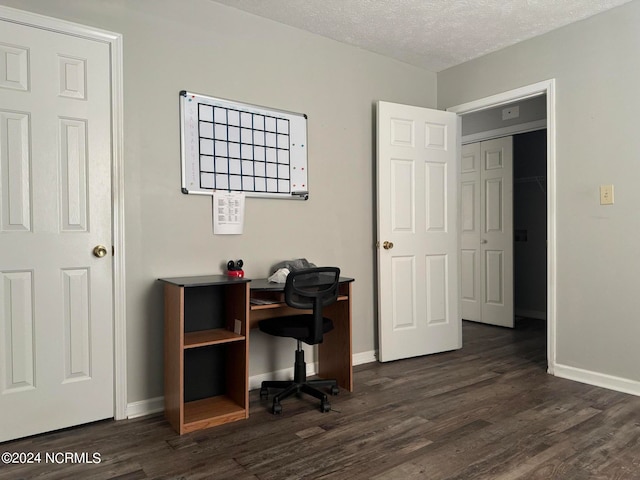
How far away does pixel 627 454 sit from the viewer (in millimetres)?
2152

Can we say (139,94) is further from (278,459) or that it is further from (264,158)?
(278,459)

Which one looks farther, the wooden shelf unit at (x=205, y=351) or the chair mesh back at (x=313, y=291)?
the chair mesh back at (x=313, y=291)

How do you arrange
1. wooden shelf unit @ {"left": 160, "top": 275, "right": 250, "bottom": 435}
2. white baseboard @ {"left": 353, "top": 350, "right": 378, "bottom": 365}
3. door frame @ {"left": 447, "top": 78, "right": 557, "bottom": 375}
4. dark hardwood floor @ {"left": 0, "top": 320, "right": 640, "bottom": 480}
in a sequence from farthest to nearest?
white baseboard @ {"left": 353, "top": 350, "right": 378, "bottom": 365}, door frame @ {"left": 447, "top": 78, "right": 557, "bottom": 375}, wooden shelf unit @ {"left": 160, "top": 275, "right": 250, "bottom": 435}, dark hardwood floor @ {"left": 0, "top": 320, "right": 640, "bottom": 480}

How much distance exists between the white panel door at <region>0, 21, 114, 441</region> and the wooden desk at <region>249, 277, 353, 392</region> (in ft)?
3.09

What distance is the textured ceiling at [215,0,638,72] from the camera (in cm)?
298

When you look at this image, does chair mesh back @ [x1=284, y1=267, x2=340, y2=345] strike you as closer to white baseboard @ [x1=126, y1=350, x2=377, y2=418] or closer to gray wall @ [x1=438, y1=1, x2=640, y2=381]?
white baseboard @ [x1=126, y1=350, x2=377, y2=418]

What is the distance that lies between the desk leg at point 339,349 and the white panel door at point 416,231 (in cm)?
59

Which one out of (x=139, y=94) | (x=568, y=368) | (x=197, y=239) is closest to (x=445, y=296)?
(x=568, y=368)

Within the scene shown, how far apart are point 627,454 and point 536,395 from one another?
0.79 meters

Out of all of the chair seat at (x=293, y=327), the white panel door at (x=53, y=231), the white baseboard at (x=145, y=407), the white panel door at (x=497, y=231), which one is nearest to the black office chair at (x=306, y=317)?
the chair seat at (x=293, y=327)

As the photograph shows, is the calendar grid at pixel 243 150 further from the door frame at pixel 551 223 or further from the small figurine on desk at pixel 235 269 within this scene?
the door frame at pixel 551 223

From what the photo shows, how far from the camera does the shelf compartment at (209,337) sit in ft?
8.14

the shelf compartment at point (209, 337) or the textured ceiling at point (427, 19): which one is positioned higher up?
the textured ceiling at point (427, 19)

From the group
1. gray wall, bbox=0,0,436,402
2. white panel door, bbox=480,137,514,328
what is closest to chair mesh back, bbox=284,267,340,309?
gray wall, bbox=0,0,436,402
